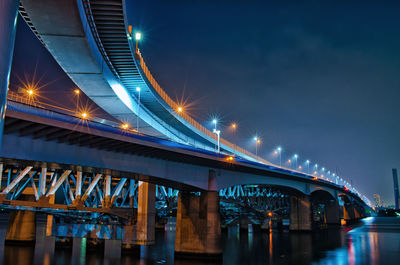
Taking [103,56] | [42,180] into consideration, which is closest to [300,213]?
[42,180]

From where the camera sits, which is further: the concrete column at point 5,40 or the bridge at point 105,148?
the bridge at point 105,148

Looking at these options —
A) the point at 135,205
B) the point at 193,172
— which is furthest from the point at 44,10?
the point at 135,205

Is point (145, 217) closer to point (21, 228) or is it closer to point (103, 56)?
point (103, 56)

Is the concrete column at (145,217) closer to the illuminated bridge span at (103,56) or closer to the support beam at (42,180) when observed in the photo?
the illuminated bridge span at (103,56)

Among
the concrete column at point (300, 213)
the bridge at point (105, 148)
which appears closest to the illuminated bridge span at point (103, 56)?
the bridge at point (105, 148)

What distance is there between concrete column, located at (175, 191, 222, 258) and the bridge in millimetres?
88

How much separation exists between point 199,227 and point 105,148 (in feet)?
41.6

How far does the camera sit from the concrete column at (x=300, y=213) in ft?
240

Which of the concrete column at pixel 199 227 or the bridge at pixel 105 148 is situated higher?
the bridge at pixel 105 148

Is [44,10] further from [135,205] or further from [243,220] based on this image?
[243,220]

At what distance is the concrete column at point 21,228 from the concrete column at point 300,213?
48.6 meters

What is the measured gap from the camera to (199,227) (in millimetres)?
33188

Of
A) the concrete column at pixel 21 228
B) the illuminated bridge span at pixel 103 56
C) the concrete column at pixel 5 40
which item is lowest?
the concrete column at pixel 21 228

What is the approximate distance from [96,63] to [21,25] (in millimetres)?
7808
